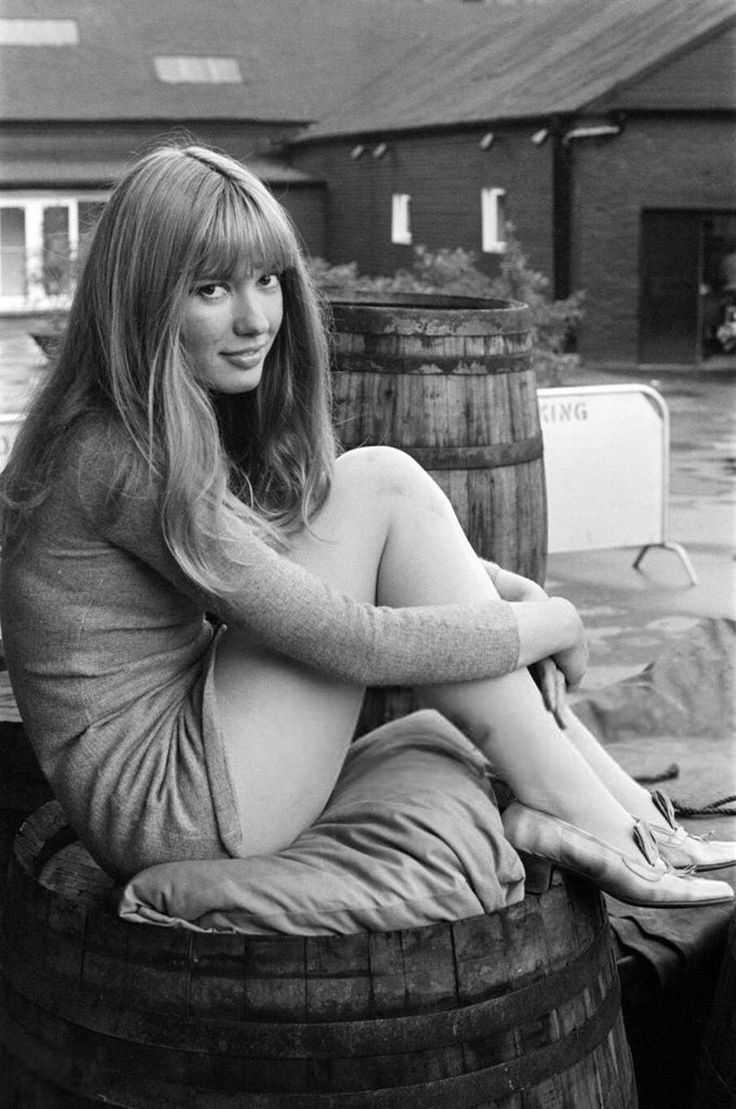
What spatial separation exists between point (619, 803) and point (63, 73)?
93.9ft

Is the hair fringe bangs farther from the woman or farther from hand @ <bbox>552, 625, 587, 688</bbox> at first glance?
hand @ <bbox>552, 625, 587, 688</bbox>

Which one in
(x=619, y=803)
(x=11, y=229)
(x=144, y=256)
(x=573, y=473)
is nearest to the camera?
(x=144, y=256)

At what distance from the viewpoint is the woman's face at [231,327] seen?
96.4 inches

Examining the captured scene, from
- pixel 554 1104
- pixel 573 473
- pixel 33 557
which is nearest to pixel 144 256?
pixel 33 557

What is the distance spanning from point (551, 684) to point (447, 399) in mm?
1611

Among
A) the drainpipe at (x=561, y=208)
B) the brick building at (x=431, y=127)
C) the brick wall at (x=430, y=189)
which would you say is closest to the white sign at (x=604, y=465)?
the brick building at (x=431, y=127)

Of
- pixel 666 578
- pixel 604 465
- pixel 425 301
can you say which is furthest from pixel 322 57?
pixel 425 301

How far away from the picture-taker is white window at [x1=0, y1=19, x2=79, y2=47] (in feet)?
98.2

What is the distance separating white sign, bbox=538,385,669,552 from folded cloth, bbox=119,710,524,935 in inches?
199

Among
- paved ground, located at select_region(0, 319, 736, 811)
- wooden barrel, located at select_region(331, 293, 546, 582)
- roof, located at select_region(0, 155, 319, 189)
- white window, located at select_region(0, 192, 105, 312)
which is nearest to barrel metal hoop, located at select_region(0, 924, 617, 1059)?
paved ground, located at select_region(0, 319, 736, 811)

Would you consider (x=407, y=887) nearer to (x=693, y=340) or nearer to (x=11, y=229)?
(x=693, y=340)

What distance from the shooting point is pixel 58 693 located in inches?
97.3

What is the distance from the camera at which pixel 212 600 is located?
2.39 m

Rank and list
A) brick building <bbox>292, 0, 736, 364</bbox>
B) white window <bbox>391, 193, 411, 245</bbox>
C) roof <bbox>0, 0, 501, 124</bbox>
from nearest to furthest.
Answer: brick building <bbox>292, 0, 736, 364</bbox>
white window <bbox>391, 193, 411, 245</bbox>
roof <bbox>0, 0, 501, 124</bbox>
